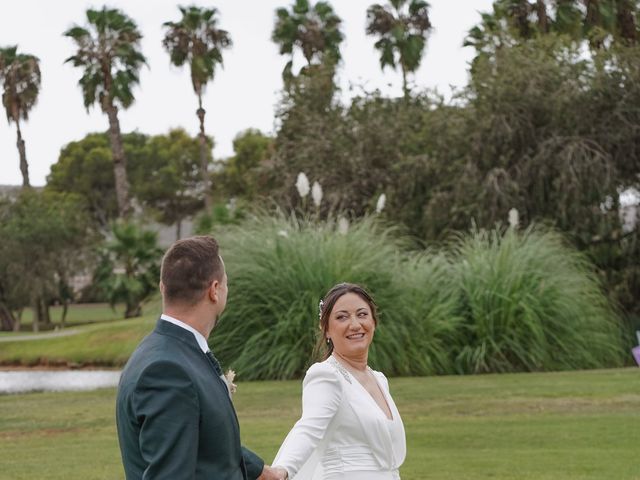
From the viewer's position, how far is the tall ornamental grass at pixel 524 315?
20.2 meters

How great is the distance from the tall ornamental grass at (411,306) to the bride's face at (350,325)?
13.5 m

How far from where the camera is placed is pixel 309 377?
5.11 meters

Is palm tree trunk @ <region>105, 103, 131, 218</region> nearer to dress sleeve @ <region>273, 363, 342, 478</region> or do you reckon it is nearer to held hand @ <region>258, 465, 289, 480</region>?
dress sleeve @ <region>273, 363, 342, 478</region>

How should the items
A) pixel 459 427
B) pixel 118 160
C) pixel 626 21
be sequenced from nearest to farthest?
pixel 459 427
pixel 626 21
pixel 118 160

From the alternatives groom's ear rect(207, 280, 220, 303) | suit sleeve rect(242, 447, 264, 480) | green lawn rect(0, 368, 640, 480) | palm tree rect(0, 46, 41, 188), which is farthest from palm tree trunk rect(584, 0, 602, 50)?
groom's ear rect(207, 280, 220, 303)

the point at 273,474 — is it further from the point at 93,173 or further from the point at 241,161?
the point at 93,173

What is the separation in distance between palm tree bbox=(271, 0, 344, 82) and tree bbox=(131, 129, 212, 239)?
27773 millimetres

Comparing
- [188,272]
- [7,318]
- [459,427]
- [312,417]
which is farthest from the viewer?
[7,318]

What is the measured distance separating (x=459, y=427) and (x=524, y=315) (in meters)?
7.71

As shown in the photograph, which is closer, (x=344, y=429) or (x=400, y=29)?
(x=344, y=429)

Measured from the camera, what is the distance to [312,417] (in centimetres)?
497

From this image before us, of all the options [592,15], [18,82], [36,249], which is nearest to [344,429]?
[592,15]

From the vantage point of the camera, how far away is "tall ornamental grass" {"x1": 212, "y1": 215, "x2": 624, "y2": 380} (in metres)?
19.3

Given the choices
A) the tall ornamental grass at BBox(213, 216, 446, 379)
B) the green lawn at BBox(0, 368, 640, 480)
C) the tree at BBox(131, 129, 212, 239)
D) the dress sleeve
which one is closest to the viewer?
the dress sleeve
